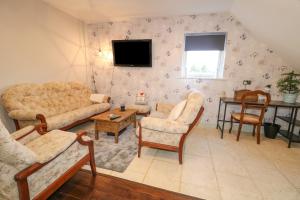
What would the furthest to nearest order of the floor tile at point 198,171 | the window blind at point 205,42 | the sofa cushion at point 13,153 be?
the window blind at point 205,42 → the floor tile at point 198,171 → the sofa cushion at point 13,153

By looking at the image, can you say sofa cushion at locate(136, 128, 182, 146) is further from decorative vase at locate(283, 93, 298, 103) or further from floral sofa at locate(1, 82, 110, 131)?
decorative vase at locate(283, 93, 298, 103)

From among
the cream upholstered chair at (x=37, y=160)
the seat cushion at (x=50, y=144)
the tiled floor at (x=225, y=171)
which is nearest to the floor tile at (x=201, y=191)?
the tiled floor at (x=225, y=171)

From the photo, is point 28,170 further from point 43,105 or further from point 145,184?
point 43,105

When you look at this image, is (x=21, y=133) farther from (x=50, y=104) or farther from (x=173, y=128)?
(x=173, y=128)

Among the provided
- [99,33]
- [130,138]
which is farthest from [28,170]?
[99,33]

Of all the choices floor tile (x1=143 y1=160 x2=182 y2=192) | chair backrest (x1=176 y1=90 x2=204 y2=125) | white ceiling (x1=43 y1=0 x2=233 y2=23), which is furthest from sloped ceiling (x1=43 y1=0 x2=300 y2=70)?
floor tile (x1=143 y1=160 x2=182 y2=192)

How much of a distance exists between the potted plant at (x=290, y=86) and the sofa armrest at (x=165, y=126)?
2365mm

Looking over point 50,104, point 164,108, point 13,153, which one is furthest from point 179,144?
Result: point 50,104

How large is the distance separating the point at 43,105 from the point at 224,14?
4162 millimetres

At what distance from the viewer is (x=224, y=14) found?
3.31m

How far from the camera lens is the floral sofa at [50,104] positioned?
2545 mm

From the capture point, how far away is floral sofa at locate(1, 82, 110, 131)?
2545 millimetres

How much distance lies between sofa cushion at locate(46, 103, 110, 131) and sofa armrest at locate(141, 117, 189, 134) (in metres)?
1.54

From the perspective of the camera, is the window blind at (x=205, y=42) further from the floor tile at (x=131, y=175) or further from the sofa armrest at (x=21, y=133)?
the sofa armrest at (x=21, y=133)
